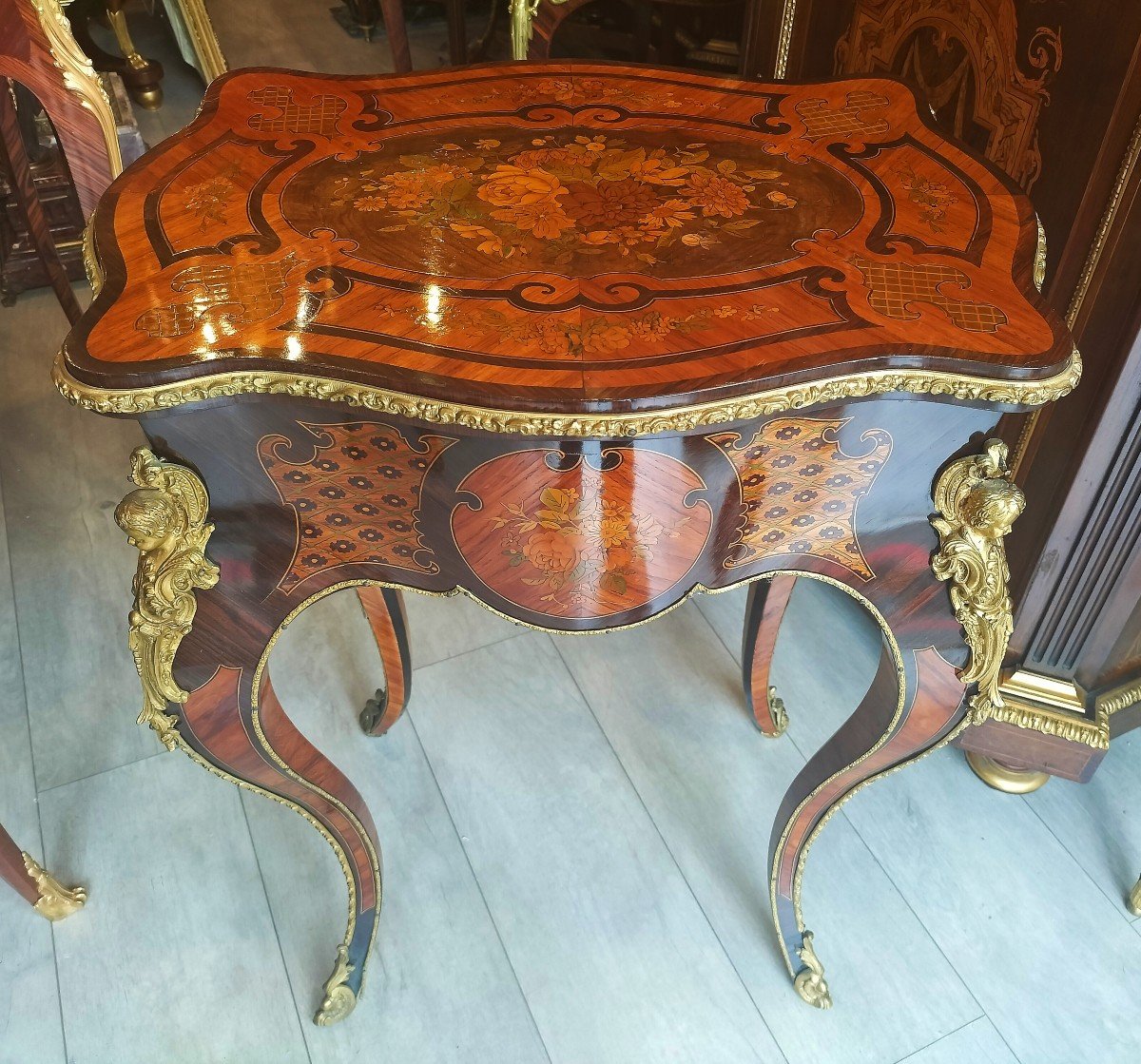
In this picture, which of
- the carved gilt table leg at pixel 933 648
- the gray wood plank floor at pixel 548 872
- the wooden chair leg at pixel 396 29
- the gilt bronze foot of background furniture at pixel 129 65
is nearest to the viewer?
the carved gilt table leg at pixel 933 648

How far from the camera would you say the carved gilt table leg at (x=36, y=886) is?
1.04 m

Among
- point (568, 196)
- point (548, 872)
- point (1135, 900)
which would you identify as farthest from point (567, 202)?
point (1135, 900)

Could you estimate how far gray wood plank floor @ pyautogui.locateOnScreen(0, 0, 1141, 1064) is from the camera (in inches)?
40.6

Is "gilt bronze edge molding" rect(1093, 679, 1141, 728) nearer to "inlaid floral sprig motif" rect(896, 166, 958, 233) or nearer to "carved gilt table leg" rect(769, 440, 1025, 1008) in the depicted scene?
"carved gilt table leg" rect(769, 440, 1025, 1008)

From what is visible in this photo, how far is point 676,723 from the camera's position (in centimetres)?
131

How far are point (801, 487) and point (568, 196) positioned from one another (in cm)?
31

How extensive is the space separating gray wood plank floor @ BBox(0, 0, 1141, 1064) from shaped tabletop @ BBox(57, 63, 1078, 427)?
0.72 m

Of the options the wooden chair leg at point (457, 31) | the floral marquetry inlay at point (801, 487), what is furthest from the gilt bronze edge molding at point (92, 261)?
the wooden chair leg at point (457, 31)

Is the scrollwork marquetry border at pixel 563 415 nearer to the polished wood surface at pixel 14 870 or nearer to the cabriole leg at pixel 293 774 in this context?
the cabriole leg at pixel 293 774

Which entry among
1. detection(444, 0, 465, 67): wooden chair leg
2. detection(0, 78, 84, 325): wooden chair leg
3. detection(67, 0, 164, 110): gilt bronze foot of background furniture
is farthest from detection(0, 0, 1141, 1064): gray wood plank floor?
detection(67, 0, 164, 110): gilt bronze foot of background furniture

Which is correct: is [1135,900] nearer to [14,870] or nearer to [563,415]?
[563,415]

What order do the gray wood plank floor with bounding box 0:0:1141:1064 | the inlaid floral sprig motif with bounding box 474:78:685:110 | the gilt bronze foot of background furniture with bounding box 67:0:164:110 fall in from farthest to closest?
the gilt bronze foot of background furniture with bounding box 67:0:164:110 → the gray wood plank floor with bounding box 0:0:1141:1064 → the inlaid floral sprig motif with bounding box 474:78:685:110

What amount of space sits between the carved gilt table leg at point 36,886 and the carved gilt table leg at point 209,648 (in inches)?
14.6

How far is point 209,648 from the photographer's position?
76cm
